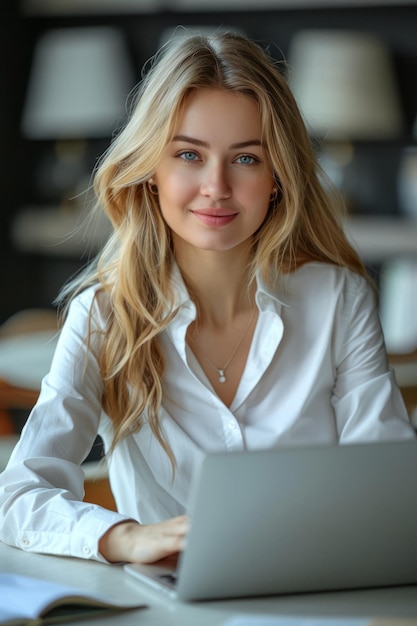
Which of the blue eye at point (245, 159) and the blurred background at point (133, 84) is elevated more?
the blurred background at point (133, 84)

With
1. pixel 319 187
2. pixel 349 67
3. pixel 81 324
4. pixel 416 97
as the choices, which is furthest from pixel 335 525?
pixel 416 97

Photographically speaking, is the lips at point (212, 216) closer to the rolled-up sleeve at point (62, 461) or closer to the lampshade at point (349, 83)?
the rolled-up sleeve at point (62, 461)

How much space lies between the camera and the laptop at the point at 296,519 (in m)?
1.20

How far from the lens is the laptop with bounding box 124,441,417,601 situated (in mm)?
1204

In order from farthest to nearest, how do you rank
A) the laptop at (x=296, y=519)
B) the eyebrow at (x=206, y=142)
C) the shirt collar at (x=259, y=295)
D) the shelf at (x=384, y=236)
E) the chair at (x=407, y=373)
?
1. the shelf at (x=384, y=236)
2. the chair at (x=407, y=373)
3. the shirt collar at (x=259, y=295)
4. the eyebrow at (x=206, y=142)
5. the laptop at (x=296, y=519)

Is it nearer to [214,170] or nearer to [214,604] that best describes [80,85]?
[214,170]

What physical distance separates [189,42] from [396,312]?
2.68 metres

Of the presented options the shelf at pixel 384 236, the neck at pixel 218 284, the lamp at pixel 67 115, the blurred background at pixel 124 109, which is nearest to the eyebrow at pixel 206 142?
the neck at pixel 218 284

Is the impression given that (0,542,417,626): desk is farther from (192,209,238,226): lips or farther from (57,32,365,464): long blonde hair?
(192,209,238,226): lips

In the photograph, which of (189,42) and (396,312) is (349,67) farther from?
(189,42)

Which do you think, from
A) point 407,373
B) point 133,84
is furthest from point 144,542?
point 133,84

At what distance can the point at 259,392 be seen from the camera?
205 cm

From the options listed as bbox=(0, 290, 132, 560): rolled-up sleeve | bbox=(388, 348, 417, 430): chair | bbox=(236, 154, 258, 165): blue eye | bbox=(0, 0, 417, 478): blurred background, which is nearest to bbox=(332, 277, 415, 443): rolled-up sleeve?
bbox=(236, 154, 258, 165): blue eye

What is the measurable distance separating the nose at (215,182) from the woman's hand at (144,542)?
0.67 m
